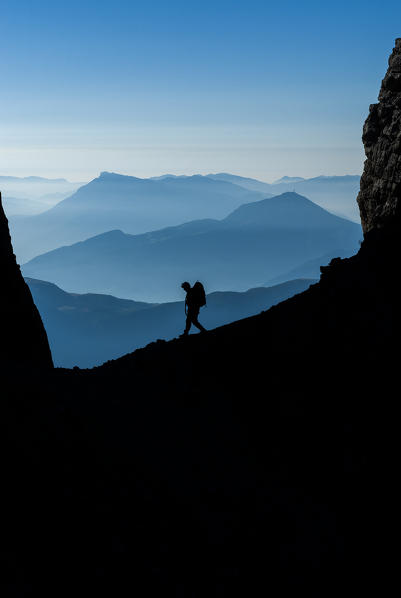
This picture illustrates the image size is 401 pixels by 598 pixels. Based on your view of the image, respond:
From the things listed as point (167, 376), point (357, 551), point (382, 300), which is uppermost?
point (382, 300)

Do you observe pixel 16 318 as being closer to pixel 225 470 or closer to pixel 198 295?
pixel 198 295

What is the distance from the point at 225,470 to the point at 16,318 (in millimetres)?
23166

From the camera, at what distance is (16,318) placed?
103ft

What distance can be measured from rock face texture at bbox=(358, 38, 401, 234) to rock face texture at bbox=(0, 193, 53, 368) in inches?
1120

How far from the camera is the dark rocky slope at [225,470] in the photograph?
828cm

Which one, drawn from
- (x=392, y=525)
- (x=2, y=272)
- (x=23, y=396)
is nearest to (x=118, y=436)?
(x=23, y=396)

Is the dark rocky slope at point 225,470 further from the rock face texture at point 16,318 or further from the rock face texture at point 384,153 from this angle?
the rock face texture at point 384,153

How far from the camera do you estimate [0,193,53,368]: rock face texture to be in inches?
1176

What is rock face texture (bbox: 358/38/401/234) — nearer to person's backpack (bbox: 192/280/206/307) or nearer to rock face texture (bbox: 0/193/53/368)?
person's backpack (bbox: 192/280/206/307)

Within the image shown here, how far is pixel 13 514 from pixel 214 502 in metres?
4.26

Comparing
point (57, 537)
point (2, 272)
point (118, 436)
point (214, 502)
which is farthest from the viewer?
point (2, 272)

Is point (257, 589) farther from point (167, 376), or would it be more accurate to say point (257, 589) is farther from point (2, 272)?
point (2, 272)

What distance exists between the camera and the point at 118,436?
43.4ft

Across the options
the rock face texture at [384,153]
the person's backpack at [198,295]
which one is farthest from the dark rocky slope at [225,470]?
the rock face texture at [384,153]
